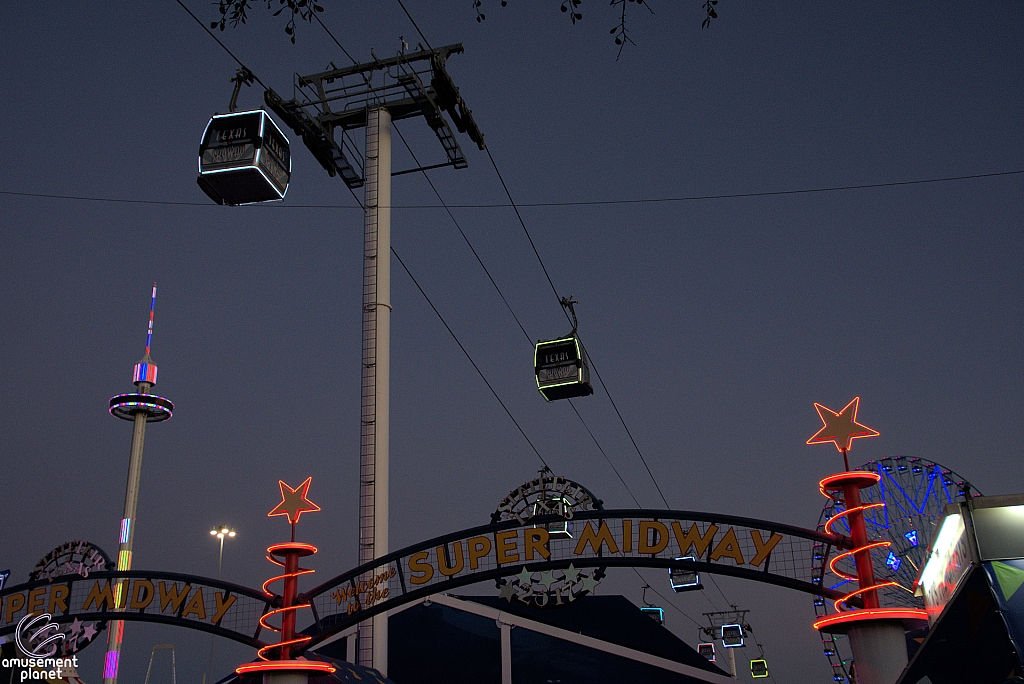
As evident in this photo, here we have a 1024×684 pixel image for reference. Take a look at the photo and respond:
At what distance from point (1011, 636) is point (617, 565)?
5757 millimetres

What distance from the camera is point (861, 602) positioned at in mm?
10078

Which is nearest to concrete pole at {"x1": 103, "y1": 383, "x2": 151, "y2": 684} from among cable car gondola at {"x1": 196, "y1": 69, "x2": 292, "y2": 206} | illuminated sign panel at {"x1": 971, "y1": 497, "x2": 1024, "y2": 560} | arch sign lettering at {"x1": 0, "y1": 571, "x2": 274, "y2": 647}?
arch sign lettering at {"x1": 0, "y1": 571, "x2": 274, "y2": 647}

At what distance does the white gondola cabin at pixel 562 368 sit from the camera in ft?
58.2

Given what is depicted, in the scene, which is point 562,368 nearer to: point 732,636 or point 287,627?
point 287,627

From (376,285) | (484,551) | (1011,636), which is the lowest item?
(1011,636)

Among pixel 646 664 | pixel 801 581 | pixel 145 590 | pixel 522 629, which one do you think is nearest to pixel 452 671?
pixel 522 629

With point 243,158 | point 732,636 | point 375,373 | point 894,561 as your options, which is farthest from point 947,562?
point 732,636

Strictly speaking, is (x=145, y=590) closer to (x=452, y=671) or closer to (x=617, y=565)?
(x=617, y=565)

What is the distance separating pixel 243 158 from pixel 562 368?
8.00 meters

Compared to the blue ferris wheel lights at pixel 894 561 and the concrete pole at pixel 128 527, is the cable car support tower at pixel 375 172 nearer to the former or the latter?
the blue ferris wheel lights at pixel 894 561

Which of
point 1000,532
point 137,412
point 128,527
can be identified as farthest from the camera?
point 137,412

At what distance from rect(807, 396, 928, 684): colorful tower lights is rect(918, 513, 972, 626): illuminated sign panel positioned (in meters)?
0.45

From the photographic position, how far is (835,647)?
31.0 meters

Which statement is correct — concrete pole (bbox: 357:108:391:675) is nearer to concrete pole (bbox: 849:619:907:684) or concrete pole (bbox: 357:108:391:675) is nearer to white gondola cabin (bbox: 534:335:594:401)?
white gondola cabin (bbox: 534:335:594:401)
